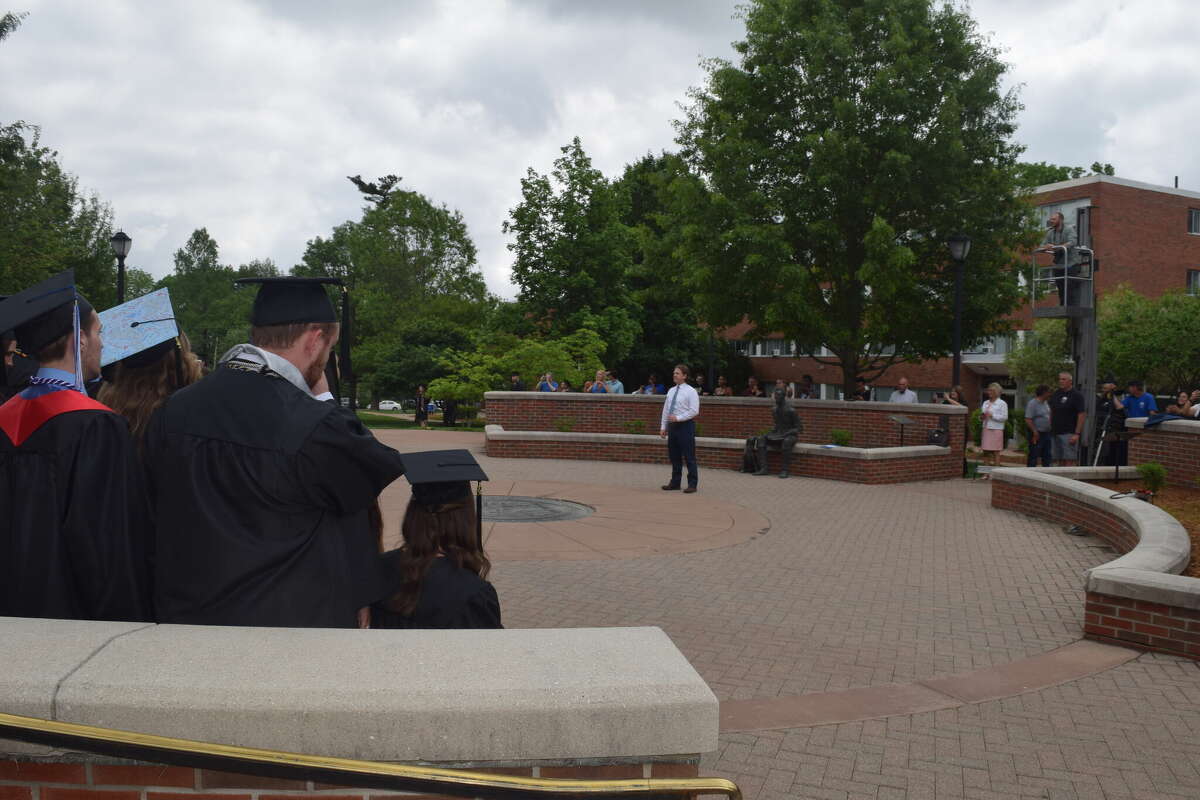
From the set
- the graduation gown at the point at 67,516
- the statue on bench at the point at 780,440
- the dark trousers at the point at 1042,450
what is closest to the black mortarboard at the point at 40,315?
the graduation gown at the point at 67,516

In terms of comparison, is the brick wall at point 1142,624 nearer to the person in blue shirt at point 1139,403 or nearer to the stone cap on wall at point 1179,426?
the stone cap on wall at point 1179,426

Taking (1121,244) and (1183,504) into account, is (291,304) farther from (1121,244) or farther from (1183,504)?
(1121,244)

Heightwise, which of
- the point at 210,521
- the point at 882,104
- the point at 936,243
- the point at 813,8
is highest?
the point at 813,8

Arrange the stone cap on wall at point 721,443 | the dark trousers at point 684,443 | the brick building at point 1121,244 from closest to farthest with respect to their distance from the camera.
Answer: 1. the dark trousers at point 684,443
2. the stone cap on wall at point 721,443
3. the brick building at point 1121,244

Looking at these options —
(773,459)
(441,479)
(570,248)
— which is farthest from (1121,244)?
(441,479)

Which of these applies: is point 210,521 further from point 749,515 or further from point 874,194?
point 874,194

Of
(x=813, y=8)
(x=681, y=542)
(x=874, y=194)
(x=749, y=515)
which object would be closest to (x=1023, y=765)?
(x=681, y=542)

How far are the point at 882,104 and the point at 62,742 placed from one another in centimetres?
2213

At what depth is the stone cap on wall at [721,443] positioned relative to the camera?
49.4ft

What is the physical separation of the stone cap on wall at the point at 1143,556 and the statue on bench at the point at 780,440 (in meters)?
4.91

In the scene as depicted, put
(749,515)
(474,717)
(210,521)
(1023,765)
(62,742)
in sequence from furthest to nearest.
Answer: (749,515) < (1023,765) < (210,521) < (474,717) < (62,742)

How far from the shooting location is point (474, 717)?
1869 mm

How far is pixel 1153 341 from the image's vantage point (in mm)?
30500

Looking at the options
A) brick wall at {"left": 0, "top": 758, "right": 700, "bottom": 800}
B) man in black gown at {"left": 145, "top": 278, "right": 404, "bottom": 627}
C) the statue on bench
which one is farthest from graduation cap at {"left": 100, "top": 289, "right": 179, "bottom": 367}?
the statue on bench
